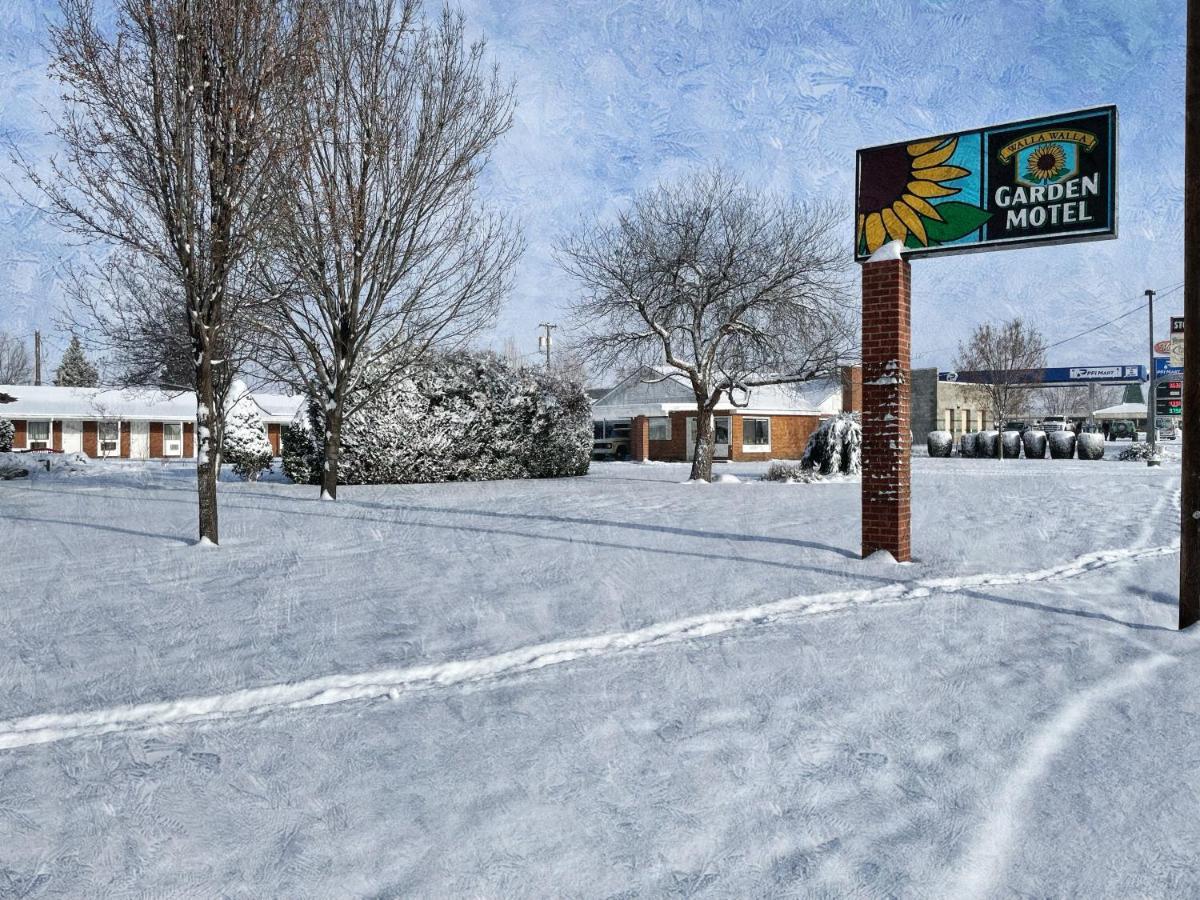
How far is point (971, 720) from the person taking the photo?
4.38 metres

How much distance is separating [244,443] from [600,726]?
21.6 meters

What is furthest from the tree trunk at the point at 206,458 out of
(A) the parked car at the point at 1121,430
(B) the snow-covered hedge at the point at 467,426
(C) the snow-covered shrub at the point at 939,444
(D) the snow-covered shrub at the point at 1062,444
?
(A) the parked car at the point at 1121,430

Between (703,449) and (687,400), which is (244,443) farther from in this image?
(687,400)

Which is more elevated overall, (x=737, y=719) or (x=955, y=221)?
(x=955, y=221)

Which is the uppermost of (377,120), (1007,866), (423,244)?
(377,120)

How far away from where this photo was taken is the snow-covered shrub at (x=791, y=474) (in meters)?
22.3

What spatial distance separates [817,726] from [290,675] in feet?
10.3

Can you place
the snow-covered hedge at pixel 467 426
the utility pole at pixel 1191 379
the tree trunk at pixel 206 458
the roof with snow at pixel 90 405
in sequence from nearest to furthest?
the utility pole at pixel 1191 379 → the tree trunk at pixel 206 458 → the snow-covered hedge at pixel 467 426 → the roof with snow at pixel 90 405

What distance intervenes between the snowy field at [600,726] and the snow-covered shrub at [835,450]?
44.8 ft

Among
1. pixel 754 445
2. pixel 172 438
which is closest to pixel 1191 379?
pixel 754 445

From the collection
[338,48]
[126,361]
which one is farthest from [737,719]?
[126,361]

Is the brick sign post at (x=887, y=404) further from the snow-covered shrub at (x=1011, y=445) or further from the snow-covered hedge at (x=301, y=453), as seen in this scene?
the snow-covered shrub at (x=1011, y=445)

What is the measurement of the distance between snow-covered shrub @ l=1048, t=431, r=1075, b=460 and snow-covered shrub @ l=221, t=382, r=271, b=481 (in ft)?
108

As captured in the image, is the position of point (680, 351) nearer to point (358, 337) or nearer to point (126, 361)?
point (358, 337)
